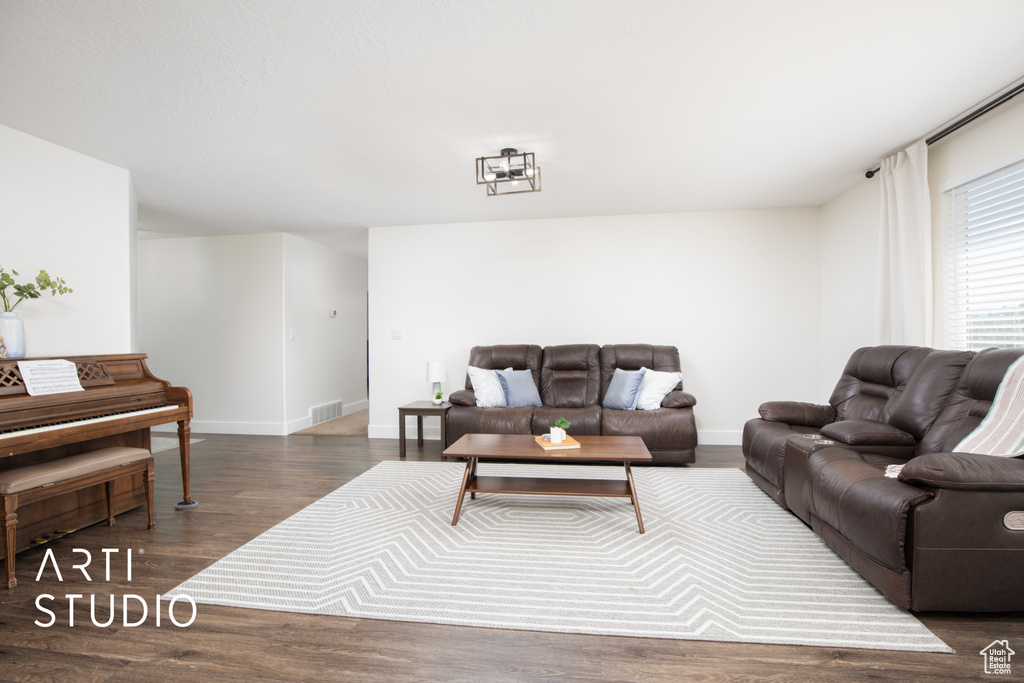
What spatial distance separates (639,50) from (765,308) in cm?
364

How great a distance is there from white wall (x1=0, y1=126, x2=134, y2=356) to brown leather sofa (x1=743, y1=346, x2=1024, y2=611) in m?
4.60

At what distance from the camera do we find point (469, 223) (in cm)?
540

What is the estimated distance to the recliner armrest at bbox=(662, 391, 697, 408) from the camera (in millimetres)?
4238

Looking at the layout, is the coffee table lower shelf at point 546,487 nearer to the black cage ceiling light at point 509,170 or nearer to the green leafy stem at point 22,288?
the black cage ceiling light at point 509,170

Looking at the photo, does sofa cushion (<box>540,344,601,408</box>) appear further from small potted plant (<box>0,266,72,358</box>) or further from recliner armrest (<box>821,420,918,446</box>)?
small potted plant (<box>0,266,72,358</box>)

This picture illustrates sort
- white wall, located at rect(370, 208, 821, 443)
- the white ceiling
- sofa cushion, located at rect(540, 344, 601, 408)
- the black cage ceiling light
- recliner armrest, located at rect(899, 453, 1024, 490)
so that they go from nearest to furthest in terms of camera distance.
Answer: recliner armrest, located at rect(899, 453, 1024, 490), the white ceiling, the black cage ceiling light, sofa cushion, located at rect(540, 344, 601, 408), white wall, located at rect(370, 208, 821, 443)

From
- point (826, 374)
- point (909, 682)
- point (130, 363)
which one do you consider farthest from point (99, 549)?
point (826, 374)

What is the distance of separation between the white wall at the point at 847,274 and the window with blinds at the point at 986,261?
0.56 metres

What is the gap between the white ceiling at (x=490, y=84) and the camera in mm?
1910

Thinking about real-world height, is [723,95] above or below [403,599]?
above

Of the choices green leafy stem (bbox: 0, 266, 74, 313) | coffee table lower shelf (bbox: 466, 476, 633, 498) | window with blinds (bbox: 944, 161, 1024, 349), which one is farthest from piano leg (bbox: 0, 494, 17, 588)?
window with blinds (bbox: 944, 161, 1024, 349)

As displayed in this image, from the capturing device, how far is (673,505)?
3123mm

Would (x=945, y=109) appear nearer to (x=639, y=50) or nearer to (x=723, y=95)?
(x=723, y=95)

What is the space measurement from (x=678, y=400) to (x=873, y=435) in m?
1.75
